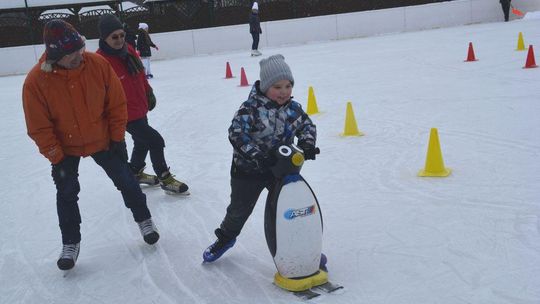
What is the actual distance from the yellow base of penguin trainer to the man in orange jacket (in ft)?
3.55

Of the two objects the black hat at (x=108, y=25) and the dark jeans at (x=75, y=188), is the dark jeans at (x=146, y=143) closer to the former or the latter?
the black hat at (x=108, y=25)

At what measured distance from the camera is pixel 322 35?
22734 mm

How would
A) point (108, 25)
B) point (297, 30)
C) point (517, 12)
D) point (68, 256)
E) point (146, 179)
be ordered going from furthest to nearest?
point (517, 12) < point (297, 30) < point (146, 179) < point (108, 25) < point (68, 256)

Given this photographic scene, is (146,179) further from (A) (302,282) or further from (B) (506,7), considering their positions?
(B) (506,7)

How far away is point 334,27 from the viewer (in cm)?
2286

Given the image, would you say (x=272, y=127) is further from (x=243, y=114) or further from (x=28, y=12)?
(x=28, y=12)

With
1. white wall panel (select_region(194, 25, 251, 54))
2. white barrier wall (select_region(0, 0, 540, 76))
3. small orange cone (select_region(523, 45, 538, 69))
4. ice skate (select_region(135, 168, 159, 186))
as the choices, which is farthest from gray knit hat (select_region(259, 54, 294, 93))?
white wall panel (select_region(194, 25, 251, 54))

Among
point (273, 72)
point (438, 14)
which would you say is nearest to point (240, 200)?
point (273, 72)

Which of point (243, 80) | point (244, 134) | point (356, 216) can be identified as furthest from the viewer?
point (243, 80)

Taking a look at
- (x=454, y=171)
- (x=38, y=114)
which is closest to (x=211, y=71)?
(x=454, y=171)

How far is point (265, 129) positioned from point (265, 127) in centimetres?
1

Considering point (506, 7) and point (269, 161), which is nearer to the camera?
point (269, 161)

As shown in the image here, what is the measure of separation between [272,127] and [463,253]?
133 cm

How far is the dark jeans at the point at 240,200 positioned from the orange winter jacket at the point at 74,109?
878mm
